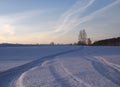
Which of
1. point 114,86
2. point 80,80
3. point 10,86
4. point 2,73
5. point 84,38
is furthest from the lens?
point 84,38

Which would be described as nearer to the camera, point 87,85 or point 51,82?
point 87,85

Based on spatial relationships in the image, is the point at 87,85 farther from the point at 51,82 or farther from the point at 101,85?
the point at 51,82

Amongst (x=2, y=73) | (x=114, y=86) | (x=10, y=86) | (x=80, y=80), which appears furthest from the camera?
(x=2, y=73)

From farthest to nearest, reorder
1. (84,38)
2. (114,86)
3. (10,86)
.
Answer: (84,38), (10,86), (114,86)

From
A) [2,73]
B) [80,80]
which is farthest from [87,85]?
[2,73]

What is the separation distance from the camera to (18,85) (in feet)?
37.6

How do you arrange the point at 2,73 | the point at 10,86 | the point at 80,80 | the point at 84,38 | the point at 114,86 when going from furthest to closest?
the point at 84,38 < the point at 2,73 < the point at 80,80 < the point at 10,86 < the point at 114,86

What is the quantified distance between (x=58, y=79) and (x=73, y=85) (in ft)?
5.91

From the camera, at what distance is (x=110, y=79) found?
12.2 metres

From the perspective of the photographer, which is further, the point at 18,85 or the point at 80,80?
the point at 80,80

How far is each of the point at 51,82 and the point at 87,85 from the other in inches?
66.6

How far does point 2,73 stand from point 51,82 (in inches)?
184

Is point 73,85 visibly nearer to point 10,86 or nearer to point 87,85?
point 87,85

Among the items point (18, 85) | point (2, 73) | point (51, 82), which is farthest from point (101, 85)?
point (2, 73)
